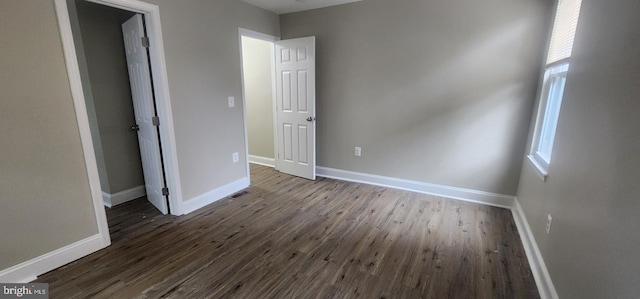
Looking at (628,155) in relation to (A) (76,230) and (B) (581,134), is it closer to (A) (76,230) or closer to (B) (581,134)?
(B) (581,134)

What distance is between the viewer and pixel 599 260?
1201mm

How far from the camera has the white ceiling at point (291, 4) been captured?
336 cm

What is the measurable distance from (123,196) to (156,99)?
1425mm

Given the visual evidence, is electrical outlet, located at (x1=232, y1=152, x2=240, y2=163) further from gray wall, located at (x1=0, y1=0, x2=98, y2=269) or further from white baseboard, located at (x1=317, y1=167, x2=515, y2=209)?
gray wall, located at (x1=0, y1=0, x2=98, y2=269)

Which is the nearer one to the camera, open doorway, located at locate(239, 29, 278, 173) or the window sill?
the window sill

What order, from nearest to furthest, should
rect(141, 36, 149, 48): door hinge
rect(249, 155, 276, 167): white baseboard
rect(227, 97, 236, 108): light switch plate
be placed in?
1. rect(141, 36, 149, 48): door hinge
2. rect(227, 97, 236, 108): light switch plate
3. rect(249, 155, 276, 167): white baseboard

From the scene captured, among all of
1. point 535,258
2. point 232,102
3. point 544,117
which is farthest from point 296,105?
point 535,258

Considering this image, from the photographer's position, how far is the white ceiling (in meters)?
3.36

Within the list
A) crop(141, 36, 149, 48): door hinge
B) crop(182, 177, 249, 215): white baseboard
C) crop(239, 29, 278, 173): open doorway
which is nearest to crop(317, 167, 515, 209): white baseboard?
crop(239, 29, 278, 173): open doorway

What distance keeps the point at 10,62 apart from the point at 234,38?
1.98 m

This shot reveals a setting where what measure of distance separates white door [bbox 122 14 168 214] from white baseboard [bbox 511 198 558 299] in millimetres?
3373

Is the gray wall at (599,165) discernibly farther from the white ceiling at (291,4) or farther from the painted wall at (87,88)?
the painted wall at (87,88)

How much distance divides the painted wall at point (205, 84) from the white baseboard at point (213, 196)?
55 millimetres
